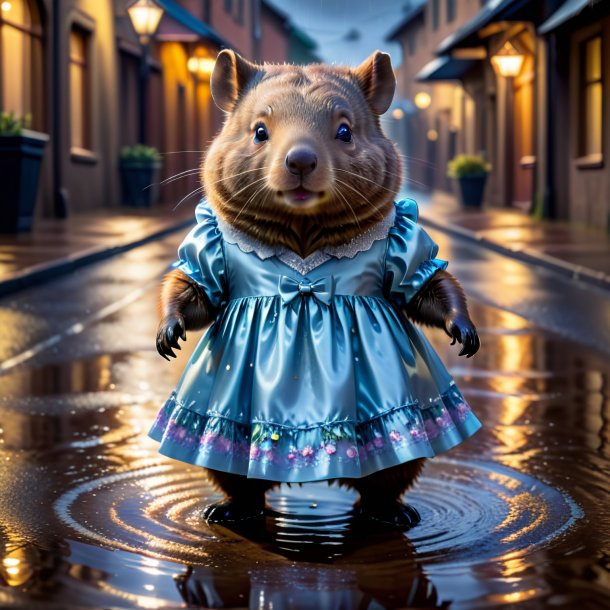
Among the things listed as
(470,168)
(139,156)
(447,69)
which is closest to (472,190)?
(470,168)

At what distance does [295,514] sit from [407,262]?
0.82 m

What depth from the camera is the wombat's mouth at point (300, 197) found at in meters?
3.31

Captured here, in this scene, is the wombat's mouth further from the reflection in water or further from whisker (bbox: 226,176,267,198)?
the reflection in water

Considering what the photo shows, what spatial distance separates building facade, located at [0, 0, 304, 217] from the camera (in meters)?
20.6

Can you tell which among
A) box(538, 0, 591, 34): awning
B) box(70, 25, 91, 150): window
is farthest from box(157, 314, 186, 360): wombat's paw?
box(70, 25, 91, 150): window

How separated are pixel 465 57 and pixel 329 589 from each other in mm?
28170

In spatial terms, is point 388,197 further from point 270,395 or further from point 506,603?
point 506,603

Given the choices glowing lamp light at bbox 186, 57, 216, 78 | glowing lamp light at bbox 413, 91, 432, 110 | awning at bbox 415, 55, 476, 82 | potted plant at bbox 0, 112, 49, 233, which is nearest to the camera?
potted plant at bbox 0, 112, 49, 233

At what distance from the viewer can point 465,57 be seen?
99.1 ft

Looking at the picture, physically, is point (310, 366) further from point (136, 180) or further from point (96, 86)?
point (136, 180)

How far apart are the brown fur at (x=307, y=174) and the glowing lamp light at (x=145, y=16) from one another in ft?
65.4

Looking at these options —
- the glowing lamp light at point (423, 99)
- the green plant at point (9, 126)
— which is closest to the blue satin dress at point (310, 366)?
the green plant at point (9, 126)

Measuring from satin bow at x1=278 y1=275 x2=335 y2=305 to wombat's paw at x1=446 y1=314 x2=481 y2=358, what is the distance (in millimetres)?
340

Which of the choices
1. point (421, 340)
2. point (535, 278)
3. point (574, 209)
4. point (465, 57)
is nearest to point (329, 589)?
point (421, 340)
